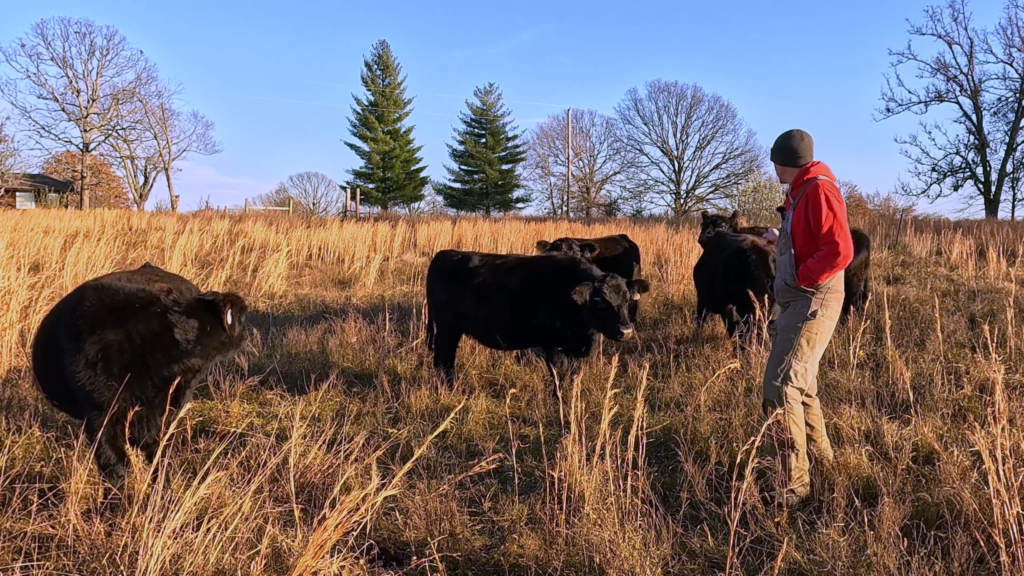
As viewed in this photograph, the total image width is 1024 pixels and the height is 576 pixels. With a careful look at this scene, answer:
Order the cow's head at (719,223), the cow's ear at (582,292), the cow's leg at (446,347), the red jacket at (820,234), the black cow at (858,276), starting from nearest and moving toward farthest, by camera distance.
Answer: the red jacket at (820,234) → the cow's ear at (582,292) → the cow's leg at (446,347) → the black cow at (858,276) → the cow's head at (719,223)

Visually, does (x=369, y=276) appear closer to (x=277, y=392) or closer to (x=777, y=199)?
(x=277, y=392)

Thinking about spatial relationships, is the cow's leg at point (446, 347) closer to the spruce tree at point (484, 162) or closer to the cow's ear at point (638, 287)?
the cow's ear at point (638, 287)

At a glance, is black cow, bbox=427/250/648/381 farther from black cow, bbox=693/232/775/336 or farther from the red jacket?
the red jacket

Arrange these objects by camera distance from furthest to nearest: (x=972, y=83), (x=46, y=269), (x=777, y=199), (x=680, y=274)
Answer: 1. (x=972, y=83)
2. (x=777, y=199)
3. (x=680, y=274)
4. (x=46, y=269)

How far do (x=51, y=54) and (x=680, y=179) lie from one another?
39.3 metres

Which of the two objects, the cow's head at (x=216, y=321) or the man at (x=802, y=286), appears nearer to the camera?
the man at (x=802, y=286)

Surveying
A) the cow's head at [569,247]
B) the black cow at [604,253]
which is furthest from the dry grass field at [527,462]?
the cow's head at [569,247]

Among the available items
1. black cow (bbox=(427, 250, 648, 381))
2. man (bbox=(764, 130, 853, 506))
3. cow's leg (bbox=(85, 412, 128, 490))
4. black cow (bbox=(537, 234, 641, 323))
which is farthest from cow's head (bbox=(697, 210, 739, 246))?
cow's leg (bbox=(85, 412, 128, 490))

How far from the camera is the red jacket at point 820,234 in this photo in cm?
319

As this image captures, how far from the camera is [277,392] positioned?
539 cm

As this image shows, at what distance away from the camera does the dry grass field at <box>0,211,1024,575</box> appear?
8.87ft

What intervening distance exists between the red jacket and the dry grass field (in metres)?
0.78

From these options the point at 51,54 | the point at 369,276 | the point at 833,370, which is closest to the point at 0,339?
the point at 369,276

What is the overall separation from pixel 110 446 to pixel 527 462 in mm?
2628
